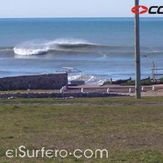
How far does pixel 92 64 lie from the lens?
6281 centimetres

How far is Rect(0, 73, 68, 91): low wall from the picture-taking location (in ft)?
111

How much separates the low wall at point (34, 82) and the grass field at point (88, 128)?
45.3ft

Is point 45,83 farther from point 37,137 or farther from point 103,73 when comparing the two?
point 37,137

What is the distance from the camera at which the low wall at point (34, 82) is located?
33.8m

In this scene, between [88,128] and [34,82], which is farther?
[34,82]

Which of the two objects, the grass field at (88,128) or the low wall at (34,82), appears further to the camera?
the low wall at (34,82)

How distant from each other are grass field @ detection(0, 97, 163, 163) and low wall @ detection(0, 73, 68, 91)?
13813 millimetres

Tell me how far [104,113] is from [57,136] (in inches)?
175

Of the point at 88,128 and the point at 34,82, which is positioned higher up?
the point at 88,128

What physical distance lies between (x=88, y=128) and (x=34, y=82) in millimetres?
21569

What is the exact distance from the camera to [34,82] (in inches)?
1382

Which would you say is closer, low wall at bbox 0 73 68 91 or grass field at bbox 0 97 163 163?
grass field at bbox 0 97 163 163

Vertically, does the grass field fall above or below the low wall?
above

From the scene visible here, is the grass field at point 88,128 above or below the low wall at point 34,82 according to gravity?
above
